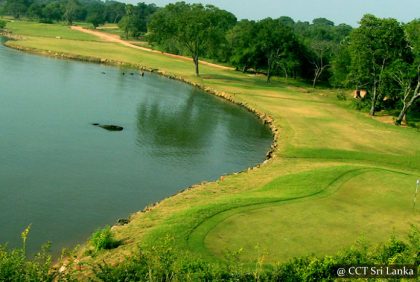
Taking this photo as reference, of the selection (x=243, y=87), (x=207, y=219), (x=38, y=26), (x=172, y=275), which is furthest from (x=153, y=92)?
(x=38, y=26)

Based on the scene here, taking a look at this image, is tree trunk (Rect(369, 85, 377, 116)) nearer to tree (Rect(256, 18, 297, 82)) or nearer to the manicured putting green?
tree (Rect(256, 18, 297, 82))

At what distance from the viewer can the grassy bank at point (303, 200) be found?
77.7 feet

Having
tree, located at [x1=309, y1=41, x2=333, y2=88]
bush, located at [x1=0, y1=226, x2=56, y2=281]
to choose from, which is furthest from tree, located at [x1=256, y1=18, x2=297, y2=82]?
bush, located at [x1=0, y1=226, x2=56, y2=281]

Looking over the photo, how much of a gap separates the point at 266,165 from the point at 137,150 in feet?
39.2

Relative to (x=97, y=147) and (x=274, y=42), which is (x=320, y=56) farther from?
(x=97, y=147)

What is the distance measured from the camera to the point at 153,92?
244 feet

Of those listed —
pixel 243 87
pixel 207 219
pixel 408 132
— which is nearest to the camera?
pixel 207 219

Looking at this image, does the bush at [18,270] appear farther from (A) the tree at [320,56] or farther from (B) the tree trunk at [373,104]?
(A) the tree at [320,56]

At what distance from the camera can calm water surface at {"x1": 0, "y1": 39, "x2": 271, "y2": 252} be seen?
29875mm

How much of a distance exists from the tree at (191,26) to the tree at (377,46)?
28384mm

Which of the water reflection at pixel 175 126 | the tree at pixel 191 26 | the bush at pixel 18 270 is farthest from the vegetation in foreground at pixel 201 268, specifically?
the tree at pixel 191 26

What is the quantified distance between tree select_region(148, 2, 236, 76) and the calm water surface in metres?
13.0

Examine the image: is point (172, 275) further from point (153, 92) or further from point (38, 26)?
point (38, 26)

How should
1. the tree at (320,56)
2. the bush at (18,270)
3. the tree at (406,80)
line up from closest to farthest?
the bush at (18,270) → the tree at (406,80) → the tree at (320,56)
